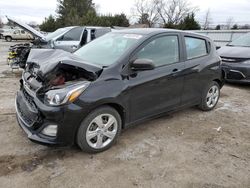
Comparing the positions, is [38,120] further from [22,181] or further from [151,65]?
[151,65]

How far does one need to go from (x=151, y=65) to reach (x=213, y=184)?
1.67 metres

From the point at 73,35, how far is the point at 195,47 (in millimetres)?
6554

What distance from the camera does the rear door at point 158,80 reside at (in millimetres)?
3545

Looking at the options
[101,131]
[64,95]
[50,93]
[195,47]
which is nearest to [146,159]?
[101,131]

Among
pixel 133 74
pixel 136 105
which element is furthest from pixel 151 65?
pixel 136 105

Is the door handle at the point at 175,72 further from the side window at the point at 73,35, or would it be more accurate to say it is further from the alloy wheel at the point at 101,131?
the side window at the point at 73,35

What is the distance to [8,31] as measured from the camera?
32031 mm

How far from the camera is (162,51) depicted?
391cm

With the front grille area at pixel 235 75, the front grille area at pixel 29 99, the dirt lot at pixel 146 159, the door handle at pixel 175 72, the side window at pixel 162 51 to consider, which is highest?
the side window at pixel 162 51

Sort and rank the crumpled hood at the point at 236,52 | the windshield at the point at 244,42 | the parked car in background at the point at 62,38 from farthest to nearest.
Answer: the parked car in background at the point at 62,38, the windshield at the point at 244,42, the crumpled hood at the point at 236,52

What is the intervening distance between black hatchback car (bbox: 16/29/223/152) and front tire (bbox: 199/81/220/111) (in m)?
0.40

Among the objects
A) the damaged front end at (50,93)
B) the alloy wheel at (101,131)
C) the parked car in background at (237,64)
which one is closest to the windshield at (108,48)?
the damaged front end at (50,93)

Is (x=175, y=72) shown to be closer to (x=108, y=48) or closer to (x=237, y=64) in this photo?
(x=108, y=48)

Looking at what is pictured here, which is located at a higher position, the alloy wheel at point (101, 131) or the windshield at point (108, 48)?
the windshield at point (108, 48)
